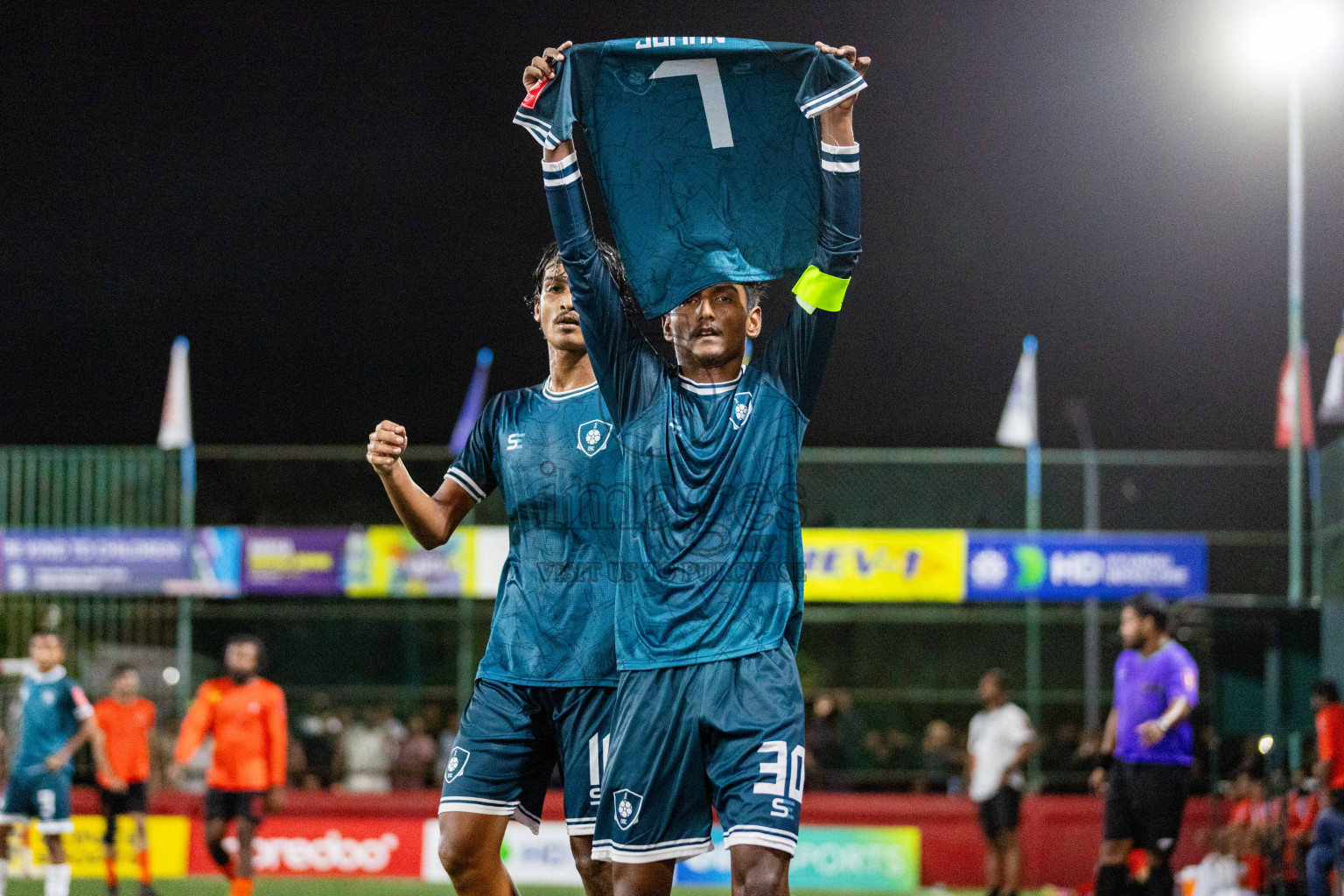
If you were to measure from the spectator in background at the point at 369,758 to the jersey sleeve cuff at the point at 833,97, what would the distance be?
13.5 metres

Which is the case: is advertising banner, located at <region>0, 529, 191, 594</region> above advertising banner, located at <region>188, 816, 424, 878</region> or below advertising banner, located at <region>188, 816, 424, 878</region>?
above

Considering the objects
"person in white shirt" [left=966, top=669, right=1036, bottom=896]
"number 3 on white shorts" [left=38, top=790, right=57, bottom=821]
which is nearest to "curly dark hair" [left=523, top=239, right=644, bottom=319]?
"number 3 on white shorts" [left=38, top=790, right=57, bottom=821]

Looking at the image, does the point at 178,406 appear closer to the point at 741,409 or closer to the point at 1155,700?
the point at 1155,700

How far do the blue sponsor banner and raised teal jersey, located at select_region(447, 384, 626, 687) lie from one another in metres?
13.2

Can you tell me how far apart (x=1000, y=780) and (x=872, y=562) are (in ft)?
19.0

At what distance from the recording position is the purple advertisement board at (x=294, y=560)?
701 inches

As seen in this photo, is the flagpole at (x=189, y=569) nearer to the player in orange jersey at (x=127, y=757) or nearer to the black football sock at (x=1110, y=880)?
the player in orange jersey at (x=127, y=757)

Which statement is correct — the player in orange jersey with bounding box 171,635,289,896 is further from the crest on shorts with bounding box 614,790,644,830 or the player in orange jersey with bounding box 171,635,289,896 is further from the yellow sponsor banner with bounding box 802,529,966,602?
the yellow sponsor banner with bounding box 802,529,966,602

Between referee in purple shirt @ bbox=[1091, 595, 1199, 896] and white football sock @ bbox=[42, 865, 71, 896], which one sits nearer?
referee in purple shirt @ bbox=[1091, 595, 1199, 896]

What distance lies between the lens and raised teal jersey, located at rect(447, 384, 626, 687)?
494 centimetres

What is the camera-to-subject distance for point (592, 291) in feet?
13.8

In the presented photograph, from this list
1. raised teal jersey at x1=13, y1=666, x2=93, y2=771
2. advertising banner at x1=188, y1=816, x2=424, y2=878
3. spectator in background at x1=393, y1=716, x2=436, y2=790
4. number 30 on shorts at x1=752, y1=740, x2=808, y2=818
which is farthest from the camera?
spectator in background at x1=393, y1=716, x2=436, y2=790

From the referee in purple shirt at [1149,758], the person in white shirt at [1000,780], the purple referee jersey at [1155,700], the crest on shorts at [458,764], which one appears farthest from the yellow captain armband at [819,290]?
the person in white shirt at [1000,780]

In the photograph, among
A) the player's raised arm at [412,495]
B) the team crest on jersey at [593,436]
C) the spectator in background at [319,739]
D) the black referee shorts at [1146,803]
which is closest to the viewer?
the player's raised arm at [412,495]
